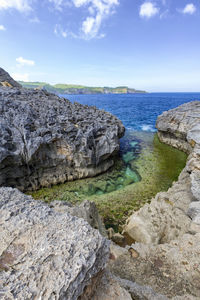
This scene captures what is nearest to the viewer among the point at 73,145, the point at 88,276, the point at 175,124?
the point at 88,276

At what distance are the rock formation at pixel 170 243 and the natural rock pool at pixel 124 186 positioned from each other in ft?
7.78

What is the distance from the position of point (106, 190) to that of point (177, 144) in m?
16.4

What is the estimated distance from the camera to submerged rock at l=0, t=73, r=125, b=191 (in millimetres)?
13312

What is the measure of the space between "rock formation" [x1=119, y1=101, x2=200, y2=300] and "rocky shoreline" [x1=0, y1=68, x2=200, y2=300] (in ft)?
0.11

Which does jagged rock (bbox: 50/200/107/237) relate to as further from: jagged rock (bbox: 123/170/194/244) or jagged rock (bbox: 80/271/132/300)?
jagged rock (bbox: 80/271/132/300)

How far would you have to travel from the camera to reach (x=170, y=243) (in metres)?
6.54

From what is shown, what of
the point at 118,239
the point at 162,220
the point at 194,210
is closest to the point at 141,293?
the point at 118,239

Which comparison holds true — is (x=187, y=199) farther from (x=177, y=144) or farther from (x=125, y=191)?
(x=177, y=144)

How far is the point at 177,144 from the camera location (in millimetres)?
23984

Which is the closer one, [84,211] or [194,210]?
[84,211]

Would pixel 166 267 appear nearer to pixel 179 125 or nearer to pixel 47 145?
pixel 47 145

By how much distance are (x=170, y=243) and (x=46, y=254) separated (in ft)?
19.6

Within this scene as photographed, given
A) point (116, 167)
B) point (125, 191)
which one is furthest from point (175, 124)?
point (125, 191)

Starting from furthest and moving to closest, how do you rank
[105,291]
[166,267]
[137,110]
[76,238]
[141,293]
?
[137,110] < [166,267] < [141,293] < [105,291] < [76,238]
